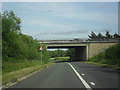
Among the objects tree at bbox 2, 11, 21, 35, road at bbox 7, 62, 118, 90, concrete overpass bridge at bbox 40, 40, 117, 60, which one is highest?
tree at bbox 2, 11, 21, 35

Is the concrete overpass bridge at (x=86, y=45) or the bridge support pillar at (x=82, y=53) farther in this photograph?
the bridge support pillar at (x=82, y=53)

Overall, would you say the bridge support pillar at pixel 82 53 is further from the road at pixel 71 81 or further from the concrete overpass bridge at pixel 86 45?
the road at pixel 71 81

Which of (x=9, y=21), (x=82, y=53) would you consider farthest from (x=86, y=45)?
(x=9, y=21)

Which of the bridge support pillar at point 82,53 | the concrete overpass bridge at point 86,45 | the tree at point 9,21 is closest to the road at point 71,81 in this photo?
the tree at point 9,21

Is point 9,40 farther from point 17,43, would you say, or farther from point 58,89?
point 58,89

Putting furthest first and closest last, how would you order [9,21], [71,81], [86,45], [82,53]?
[82,53], [86,45], [9,21], [71,81]

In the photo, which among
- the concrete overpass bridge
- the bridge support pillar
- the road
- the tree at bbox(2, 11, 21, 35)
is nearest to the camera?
the road

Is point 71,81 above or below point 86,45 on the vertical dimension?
below

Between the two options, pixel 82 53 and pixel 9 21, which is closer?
pixel 9 21

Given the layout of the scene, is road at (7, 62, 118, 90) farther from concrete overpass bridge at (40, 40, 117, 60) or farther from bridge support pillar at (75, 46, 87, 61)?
bridge support pillar at (75, 46, 87, 61)

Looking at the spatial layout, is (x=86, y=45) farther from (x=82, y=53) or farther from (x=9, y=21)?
(x=9, y=21)

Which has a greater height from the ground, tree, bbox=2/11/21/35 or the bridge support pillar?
tree, bbox=2/11/21/35

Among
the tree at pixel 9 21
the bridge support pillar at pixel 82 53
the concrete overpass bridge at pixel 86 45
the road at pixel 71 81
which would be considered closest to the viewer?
the road at pixel 71 81

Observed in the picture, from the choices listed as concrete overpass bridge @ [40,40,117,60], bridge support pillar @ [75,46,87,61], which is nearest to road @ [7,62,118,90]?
concrete overpass bridge @ [40,40,117,60]
